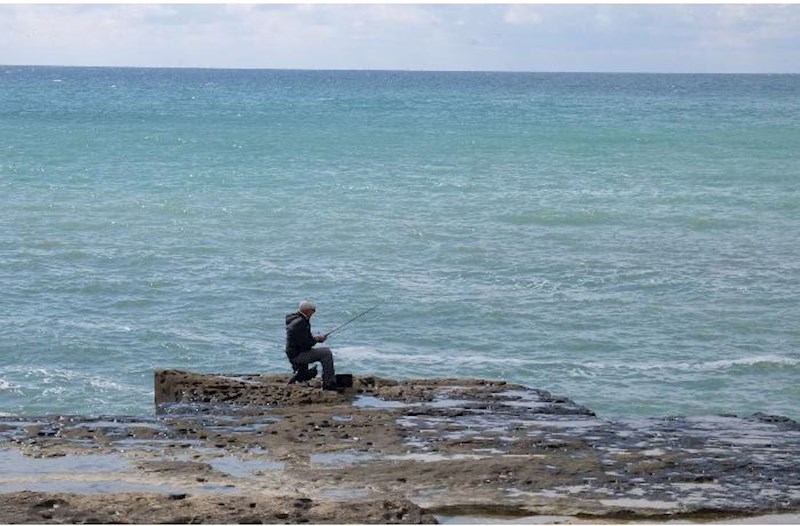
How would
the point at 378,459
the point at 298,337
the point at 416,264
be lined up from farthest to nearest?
the point at 416,264 < the point at 298,337 < the point at 378,459

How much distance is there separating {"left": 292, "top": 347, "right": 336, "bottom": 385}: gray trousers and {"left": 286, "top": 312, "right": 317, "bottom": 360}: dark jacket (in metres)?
0.06

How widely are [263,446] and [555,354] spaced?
1017cm

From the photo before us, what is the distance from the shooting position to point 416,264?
31328mm

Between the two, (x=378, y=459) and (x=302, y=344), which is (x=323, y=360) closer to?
(x=302, y=344)

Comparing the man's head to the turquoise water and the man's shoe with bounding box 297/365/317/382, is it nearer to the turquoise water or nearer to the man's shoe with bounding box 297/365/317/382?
the man's shoe with bounding box 297/365/317/382

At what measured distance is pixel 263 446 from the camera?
14.2 m

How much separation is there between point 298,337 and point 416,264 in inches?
564

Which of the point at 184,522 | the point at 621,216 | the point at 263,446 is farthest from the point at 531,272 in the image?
the point at 184,522

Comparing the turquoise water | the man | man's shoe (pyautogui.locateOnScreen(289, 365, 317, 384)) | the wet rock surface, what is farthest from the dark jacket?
the turquoise water

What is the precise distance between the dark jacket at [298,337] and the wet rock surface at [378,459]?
1.46ft

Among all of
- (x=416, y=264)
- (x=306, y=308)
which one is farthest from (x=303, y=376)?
(x=416, y=264)

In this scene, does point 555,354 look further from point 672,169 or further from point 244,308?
point 672,169

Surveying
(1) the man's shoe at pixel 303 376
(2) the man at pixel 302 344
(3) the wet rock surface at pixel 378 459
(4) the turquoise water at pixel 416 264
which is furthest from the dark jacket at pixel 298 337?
(4) the turquoise water at pixel 416 264

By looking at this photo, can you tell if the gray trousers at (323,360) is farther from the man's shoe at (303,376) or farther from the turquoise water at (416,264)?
the turquoise water at (416,264)
